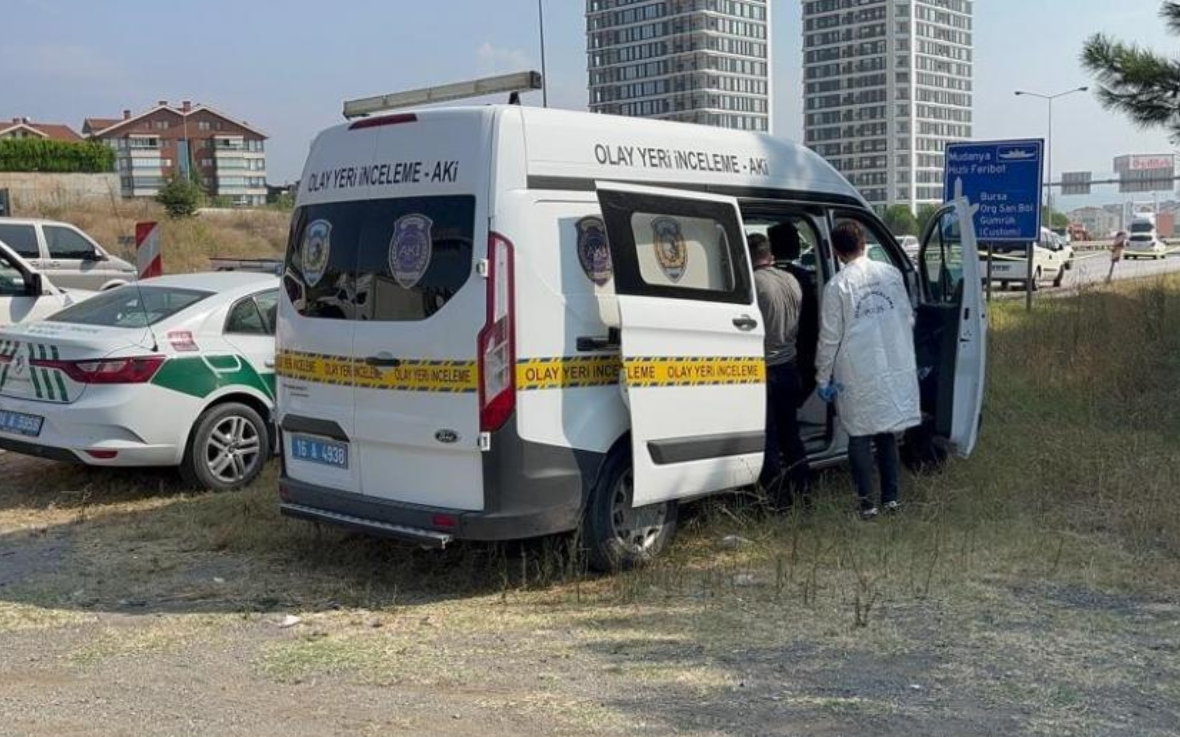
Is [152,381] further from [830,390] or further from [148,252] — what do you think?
[830,390]

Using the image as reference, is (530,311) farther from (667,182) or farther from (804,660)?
(804,660)

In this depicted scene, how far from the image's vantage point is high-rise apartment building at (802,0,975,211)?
55.5 m

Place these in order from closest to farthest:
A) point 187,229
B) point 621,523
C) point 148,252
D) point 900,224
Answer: point 621,523 → point 148,252 → point 900,224 → point 187,229

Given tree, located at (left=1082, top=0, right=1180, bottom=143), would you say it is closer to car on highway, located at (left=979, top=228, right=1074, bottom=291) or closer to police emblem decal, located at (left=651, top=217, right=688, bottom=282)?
police emblem decal, located at (left=651, top=217, right=688, bottom=282)

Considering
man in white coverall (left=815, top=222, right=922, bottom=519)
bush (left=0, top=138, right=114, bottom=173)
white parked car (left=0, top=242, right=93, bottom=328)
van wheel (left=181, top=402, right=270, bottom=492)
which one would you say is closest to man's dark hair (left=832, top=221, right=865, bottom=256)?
man in white coverall (left=815, top=222, right=922, bottom=519)

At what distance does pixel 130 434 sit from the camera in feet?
24.9

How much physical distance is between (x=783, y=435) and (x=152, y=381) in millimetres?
4092

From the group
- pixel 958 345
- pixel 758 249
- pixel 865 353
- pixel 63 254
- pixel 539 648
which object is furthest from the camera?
pixel 63 254

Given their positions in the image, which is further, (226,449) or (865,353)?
(226,449)

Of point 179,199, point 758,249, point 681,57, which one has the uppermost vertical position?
point 681,57

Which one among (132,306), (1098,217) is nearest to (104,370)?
(132,306)

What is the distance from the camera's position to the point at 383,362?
5613mm

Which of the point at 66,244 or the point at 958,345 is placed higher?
the point at 66,244

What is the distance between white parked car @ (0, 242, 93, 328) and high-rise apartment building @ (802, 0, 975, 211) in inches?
1848
